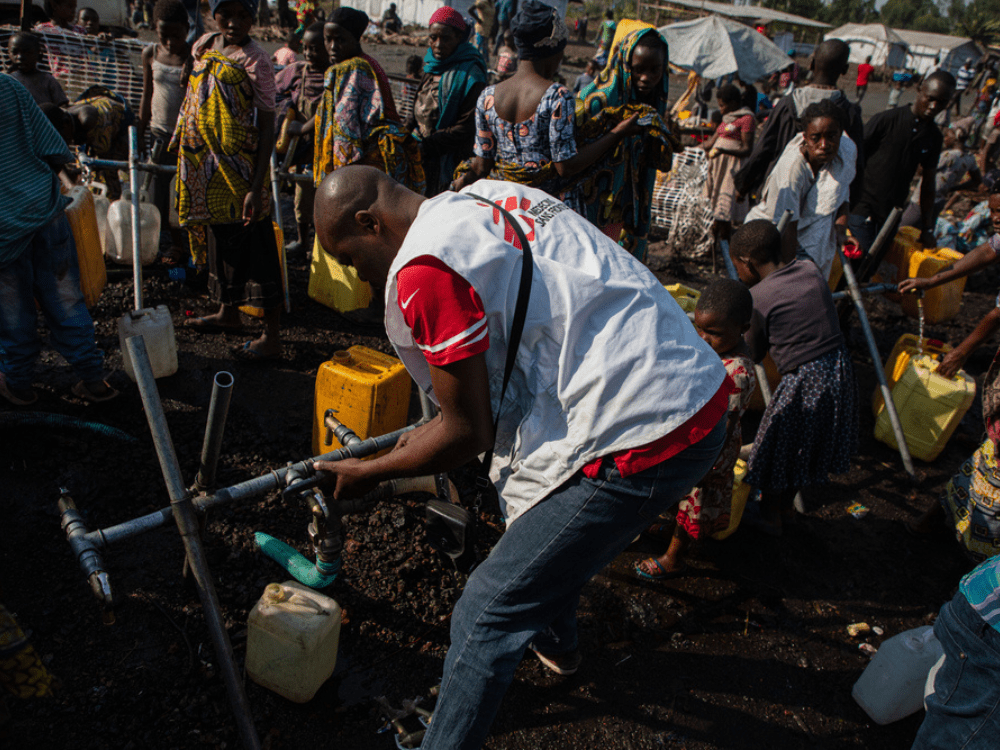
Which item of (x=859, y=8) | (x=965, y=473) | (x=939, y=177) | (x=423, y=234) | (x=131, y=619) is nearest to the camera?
(x=423, y=234)

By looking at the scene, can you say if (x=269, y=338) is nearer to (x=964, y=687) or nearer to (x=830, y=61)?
(x=964, y=687)

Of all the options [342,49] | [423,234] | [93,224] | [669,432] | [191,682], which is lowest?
[191,682]

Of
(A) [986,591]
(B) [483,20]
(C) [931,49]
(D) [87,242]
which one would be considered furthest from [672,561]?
(C) [931,49]

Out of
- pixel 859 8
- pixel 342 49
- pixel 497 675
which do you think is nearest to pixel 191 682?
pixel 497 675

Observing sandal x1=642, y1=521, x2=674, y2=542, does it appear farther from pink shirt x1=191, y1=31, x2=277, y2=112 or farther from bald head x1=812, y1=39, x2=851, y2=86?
bald head x1=812, y1=39, x2=851, y2=86

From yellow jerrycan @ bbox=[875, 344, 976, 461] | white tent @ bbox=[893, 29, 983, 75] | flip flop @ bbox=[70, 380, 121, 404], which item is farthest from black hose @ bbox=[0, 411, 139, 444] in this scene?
white tent @ bbox=[893, 29, 983, 75]

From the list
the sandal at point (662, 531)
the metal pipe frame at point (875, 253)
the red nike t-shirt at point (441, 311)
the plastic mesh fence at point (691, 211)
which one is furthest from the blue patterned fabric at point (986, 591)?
the plastic mesh fence at point (691, 211)

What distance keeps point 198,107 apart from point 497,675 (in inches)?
150

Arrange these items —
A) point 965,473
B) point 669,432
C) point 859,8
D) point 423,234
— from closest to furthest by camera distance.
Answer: point 423,234, point 669,432, point 965,473, point 859,8

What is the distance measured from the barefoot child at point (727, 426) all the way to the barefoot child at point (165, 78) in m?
4.39

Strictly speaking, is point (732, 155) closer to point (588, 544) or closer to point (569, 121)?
point (569, 121)

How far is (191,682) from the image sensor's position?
8.16ft

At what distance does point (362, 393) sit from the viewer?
337 cm

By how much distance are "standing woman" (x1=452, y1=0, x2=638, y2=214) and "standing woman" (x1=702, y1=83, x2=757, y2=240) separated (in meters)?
3.31
